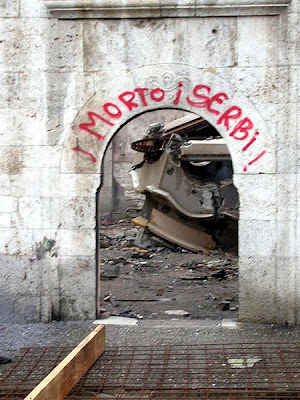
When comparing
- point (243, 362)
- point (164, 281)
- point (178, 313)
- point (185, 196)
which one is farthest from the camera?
point (185, 196)

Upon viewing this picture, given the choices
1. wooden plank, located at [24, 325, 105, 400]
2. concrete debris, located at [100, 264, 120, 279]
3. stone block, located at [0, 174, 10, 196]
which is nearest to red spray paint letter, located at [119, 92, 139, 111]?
stone block, located at [0, 174, 10, 196]

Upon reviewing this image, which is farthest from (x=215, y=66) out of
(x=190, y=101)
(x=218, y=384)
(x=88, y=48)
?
(x=218, y=384)

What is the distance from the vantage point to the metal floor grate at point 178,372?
496cm

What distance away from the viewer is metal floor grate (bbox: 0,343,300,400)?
4.96m

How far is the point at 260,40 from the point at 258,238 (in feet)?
6.49

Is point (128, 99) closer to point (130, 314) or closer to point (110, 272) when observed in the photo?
point (130, 314)

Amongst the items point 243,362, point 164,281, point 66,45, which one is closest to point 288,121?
point 66,45

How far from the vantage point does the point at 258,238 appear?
22.6 feet

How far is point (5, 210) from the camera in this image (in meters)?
7.16

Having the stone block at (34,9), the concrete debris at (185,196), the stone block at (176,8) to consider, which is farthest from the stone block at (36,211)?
the concrete debris at (185,196)

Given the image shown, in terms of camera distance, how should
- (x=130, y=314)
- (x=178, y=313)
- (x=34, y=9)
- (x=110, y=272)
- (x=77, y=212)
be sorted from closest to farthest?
(x=34, y=9)
(x=77, y=212)
(x=130, y=314)
(x=178, y=313)
(x=110, y=272)

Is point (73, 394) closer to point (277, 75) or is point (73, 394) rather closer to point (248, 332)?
point (248, 332)

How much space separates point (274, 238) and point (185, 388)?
7.64 feet

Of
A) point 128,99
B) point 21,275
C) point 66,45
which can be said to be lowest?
point 21,275
